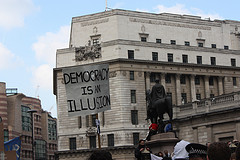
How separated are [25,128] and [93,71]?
98789 mm

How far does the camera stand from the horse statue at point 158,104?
2664 centimetres

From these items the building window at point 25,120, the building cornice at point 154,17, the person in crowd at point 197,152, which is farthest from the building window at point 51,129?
the person in crowd at point 197,152

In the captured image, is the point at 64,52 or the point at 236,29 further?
the point at 236,29

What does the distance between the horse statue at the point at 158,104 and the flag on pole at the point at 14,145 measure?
73.6 feet

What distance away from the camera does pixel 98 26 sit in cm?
7675

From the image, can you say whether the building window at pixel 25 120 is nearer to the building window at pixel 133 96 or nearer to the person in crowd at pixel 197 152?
the building window at pixel 133 96

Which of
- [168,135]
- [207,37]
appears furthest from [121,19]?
[168,135]

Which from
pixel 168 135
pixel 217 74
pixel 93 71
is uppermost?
pixel 217 74

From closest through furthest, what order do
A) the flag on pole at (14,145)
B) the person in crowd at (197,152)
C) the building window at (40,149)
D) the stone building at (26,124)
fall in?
1. the person in crowd at (197,152)
2. the flag on pole at (14,145)
3. the stone building at (26,124)
4. the building window at (40,149)

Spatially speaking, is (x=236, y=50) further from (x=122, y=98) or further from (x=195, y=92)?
(x=122, y=98)

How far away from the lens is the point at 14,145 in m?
49.5

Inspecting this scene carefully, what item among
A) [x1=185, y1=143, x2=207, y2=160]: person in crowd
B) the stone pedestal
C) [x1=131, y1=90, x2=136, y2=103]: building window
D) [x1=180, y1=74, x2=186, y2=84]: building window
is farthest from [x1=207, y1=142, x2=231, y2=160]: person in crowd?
[x1=180, y1=74, x2=186, y2=84]: building window

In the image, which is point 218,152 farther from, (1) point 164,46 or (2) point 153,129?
(1) point 164,46

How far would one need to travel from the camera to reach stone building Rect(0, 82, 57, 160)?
108688 mm
